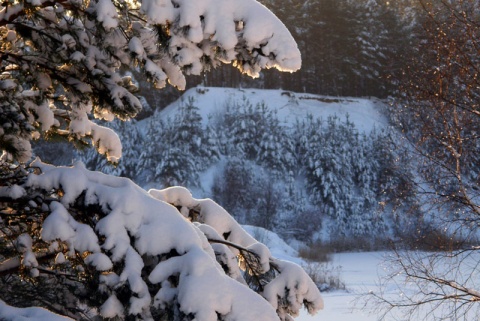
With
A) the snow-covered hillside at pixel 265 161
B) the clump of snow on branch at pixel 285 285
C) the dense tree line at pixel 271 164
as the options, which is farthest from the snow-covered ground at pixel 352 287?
the dense tree line at pixel 271 164

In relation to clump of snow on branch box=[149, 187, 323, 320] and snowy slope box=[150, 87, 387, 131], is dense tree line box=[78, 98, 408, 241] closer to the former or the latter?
snowy slope box=[150, 87, 387, 131]

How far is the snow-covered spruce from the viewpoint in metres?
2.55

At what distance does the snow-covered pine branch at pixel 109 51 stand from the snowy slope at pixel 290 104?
28.9 m

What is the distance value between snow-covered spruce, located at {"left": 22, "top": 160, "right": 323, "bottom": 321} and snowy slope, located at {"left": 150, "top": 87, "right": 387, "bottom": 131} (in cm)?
2992

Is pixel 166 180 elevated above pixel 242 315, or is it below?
below

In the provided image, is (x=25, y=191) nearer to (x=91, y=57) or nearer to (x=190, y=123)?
(x=91, y=57)

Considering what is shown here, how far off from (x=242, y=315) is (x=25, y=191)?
1304 millimetres

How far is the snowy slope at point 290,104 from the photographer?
1332 inches

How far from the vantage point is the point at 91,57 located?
11.6 feet

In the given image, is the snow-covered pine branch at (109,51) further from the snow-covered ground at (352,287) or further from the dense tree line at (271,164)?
the dense tree line at (271,164)

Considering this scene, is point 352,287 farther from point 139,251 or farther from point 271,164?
point 271,164

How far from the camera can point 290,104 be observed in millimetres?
35750

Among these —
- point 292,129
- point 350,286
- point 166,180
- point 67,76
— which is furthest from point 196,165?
point 67,76

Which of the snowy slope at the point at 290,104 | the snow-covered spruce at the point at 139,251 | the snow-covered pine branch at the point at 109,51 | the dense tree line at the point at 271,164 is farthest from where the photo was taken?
the snowy slope at the point at 290,104
